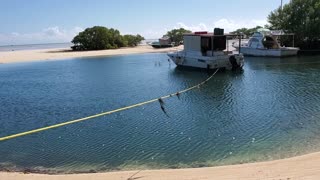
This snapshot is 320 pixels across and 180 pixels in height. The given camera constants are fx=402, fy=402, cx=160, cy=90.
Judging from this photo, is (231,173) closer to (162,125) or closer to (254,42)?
(162,125)

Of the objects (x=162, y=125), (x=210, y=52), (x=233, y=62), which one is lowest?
(x=162, y=125)

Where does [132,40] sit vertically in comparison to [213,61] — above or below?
above

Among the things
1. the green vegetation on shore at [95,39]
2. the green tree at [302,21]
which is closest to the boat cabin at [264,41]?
the green tree at [302,21]

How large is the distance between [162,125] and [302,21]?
176 ft

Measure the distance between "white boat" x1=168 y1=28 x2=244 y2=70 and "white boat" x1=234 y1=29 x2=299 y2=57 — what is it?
640 inches

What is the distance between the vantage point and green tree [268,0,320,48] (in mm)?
65000

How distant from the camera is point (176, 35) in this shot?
380 feet

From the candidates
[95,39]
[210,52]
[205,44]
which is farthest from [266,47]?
[95,39]

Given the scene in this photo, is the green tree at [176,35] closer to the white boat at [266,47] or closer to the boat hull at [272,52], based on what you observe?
the white boat at [266,47]

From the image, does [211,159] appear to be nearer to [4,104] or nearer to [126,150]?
[126,150]

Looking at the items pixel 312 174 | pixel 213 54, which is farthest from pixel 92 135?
pixel 213 54

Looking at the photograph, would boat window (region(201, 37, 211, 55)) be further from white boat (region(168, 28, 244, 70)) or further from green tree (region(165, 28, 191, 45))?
green tree (region(165, 28, 191, 45))

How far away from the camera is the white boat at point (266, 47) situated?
61.9 metres

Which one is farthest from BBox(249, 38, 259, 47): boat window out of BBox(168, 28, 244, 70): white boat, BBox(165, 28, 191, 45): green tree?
BBox(165, 28, 191, 45): green tree
